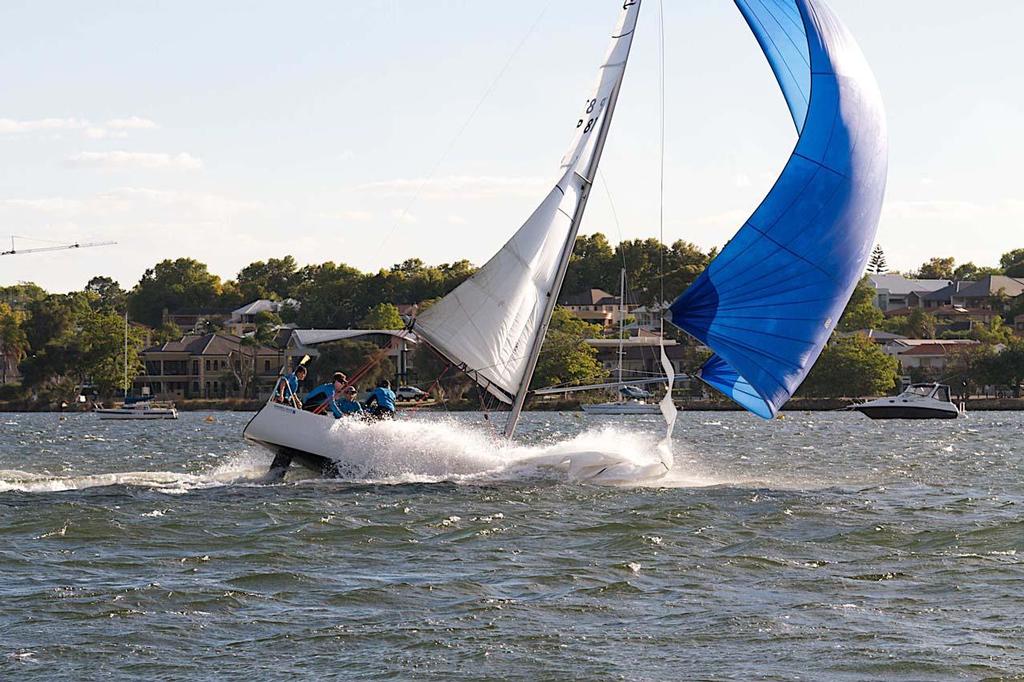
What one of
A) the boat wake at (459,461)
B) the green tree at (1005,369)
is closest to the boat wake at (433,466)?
the boat wake at (459,461)

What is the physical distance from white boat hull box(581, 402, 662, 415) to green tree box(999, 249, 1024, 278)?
86003 millimetres

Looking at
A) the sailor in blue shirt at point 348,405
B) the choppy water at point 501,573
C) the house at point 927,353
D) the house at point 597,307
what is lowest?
the choppy water at point 501,573

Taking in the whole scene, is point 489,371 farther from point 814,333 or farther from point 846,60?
point 846,60

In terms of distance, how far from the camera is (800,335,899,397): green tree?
97438 millimetres

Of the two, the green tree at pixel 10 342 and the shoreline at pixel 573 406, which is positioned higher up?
the green tree at pixel 10 342

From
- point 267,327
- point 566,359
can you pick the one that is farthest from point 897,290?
point 566,359

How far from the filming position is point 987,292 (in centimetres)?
14025

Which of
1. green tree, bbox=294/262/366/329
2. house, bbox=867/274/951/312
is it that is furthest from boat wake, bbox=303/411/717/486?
house, bbox=867/274/951/312

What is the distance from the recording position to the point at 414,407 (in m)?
23.2

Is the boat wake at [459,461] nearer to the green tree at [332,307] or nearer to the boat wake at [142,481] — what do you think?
the boat wake at [142,481]

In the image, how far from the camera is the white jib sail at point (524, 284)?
2141 cm

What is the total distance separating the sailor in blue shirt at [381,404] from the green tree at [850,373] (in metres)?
77.2

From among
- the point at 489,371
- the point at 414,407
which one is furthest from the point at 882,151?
the point at 414,407

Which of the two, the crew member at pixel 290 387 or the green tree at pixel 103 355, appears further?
the green tree at pixel 103 355
